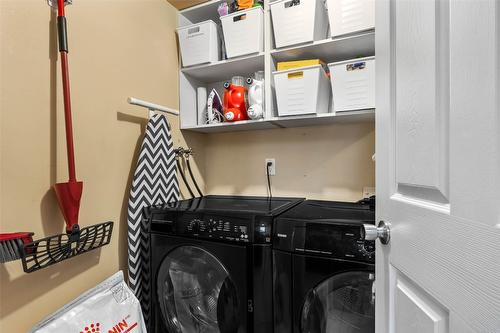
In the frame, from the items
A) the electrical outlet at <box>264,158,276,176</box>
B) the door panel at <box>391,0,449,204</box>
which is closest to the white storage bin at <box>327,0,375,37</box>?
the door panel at <box>391,0,449,204</box>

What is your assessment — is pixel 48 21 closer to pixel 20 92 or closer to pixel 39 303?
pixel 20 92

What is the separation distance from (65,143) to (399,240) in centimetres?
128

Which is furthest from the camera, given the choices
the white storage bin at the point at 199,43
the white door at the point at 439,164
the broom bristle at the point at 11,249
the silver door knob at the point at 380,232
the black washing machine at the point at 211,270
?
the white storage bin at the point at 199,43

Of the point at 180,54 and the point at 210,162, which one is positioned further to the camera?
the point at 210,162

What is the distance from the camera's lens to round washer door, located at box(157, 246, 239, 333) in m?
1.17

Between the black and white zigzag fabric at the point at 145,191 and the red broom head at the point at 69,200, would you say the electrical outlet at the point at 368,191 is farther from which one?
the red broom head at the point at 69,200

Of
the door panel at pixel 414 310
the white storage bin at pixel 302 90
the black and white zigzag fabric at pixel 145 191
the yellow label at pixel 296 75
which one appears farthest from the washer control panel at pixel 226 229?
the yellow label at pixel 296 75

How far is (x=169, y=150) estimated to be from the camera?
5.07 ft

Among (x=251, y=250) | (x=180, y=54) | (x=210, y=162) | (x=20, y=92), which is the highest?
(x=180, y=54)

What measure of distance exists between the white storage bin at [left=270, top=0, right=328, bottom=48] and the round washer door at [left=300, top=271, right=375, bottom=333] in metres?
1.17

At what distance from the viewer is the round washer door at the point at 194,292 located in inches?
46.1

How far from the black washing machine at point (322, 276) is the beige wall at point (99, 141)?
2.25 feet

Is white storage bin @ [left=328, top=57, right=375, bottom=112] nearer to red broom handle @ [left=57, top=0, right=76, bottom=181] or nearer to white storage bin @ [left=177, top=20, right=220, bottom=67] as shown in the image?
white storage bin @ [left=177, top=20, right=220, bottom=67]

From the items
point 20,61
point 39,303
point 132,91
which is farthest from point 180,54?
point 39,303
